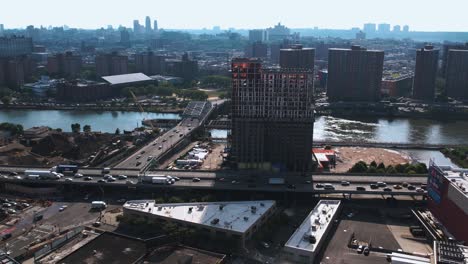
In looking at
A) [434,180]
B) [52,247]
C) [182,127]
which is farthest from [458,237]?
[182,127]

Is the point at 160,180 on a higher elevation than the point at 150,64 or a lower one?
lower

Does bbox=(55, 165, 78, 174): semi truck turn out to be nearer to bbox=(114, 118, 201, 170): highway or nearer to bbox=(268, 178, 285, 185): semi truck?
bbox=(114, 118, 201, 170): highway

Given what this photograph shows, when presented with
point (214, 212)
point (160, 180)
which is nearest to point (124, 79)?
point (160, 180)

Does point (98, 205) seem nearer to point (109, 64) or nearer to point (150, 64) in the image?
point (109, 64)

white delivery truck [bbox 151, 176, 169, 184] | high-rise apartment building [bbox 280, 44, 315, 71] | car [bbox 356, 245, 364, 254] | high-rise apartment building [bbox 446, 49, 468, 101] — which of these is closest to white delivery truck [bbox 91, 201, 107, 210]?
white delivery truck [bbox 151, 176, 169, 184]

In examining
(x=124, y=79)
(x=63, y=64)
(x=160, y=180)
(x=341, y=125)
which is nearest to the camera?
(x=160, y=180)

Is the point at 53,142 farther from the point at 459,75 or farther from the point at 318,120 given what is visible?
the point at 459,75
